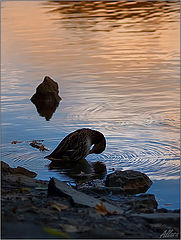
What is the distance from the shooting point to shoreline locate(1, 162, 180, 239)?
5.64 m

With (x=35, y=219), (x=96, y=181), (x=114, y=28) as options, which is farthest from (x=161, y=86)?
(x=114, y=28)

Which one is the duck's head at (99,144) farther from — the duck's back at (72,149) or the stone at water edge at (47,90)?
the stone at water edge at (47,90)

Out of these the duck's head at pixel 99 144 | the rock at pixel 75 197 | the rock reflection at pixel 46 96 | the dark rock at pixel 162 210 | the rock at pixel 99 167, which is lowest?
the rock reflection at pixel 46 96

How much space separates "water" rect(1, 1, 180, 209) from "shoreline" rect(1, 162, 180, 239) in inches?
45.9

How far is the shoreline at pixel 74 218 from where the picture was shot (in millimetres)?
5645

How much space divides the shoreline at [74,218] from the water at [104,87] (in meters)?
1.17

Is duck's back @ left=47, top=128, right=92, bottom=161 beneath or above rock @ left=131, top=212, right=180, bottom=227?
beneath

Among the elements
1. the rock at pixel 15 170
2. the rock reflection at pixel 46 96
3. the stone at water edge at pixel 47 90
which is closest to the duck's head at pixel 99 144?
the rock at pixel 15 170

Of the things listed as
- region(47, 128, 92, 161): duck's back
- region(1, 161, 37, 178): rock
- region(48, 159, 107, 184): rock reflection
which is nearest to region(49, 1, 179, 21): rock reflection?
region(47, 128, 92, 161): duck's back

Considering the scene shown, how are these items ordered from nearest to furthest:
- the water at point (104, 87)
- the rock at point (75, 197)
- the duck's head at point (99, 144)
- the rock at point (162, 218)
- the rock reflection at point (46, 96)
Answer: the rock at point (162, 218) → the rock at point (75, 197) → the water at point (104, 87) → the duck's head at point (99, 144) → the rock reflection at point (46, 96)

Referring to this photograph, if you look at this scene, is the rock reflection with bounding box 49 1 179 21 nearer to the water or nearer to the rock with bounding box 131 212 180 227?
Result: the water

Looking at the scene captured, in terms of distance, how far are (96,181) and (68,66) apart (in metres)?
10.9

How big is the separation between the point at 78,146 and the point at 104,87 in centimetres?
622

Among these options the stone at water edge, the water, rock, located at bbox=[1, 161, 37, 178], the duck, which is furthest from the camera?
the stone at water edge
